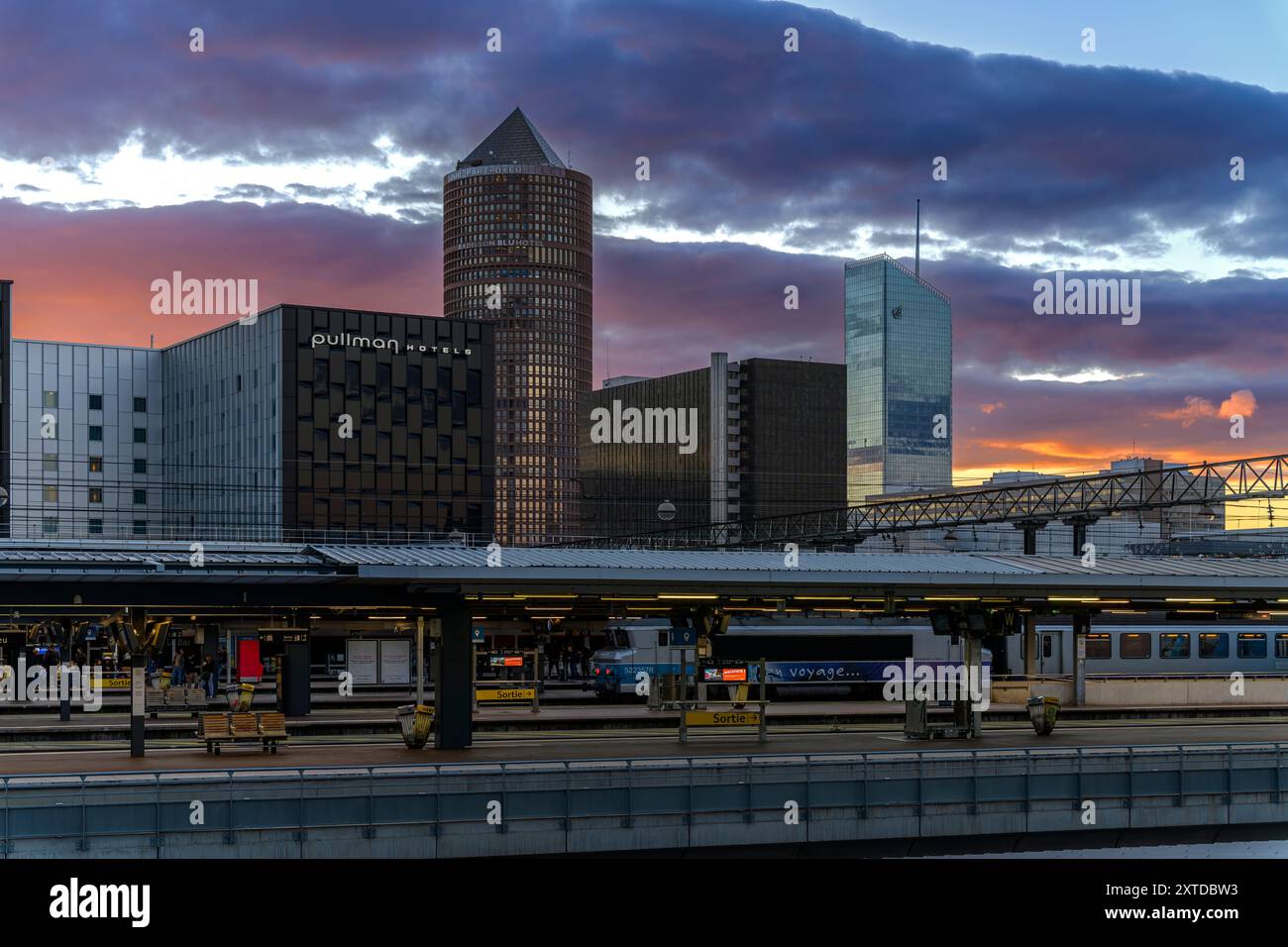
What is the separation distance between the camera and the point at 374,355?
11594cm

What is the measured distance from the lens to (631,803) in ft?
83.4

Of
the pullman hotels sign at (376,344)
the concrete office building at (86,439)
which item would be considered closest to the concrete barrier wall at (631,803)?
the pullman hotels sign at (376,344)

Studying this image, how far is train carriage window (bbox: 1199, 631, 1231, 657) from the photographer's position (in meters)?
64.0

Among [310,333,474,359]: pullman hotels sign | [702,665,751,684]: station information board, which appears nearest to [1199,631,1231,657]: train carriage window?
[702,665,751,684]: station information board

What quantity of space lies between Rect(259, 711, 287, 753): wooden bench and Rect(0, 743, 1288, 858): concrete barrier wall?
9150 mm

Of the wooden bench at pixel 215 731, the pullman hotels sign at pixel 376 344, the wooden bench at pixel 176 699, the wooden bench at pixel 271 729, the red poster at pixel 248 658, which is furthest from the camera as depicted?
the pullman hotels sign at pixel 376 344

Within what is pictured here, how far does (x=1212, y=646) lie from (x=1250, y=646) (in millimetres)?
1852

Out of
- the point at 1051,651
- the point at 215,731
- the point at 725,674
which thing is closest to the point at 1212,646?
the point at 1051,651

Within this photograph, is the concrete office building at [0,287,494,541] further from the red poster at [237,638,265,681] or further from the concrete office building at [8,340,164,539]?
the red poster at [237,638,265,681]

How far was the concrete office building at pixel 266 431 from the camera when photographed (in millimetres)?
113250

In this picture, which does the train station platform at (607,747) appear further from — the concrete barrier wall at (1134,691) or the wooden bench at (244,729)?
the concrete barrier wall at (1134,691)

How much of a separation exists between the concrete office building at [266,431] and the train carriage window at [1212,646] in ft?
186
